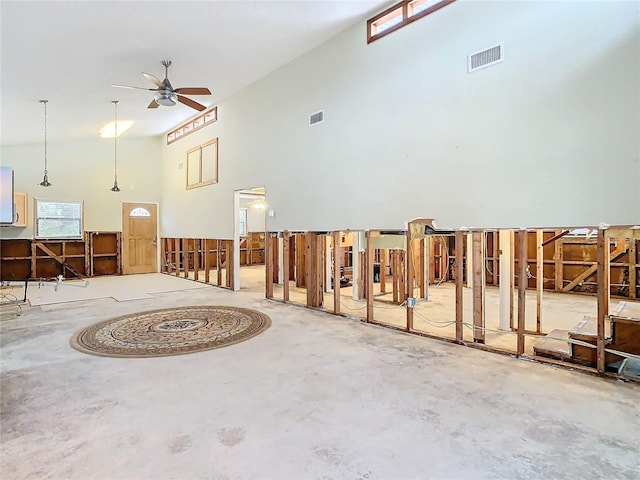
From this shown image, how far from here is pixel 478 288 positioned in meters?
4.20

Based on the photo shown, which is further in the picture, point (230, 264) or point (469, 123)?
point (230, 264)

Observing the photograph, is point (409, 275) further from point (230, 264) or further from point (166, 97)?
point (230, 264)

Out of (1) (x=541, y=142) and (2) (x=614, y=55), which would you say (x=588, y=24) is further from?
(1) (x=541, y=142)

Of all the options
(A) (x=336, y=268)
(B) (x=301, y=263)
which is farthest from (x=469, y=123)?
(B) (x=301, y=263)

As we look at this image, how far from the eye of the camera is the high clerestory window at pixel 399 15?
442 centimetres

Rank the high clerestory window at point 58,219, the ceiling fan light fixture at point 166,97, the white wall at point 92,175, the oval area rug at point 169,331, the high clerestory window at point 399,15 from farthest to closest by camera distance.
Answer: the high clerestory window at point 58,219
the white wall at point 92,175
the ceiling fan light fixture at point 166,97
the high clerestory window at point 399,15
the oval area rug at point 169,331

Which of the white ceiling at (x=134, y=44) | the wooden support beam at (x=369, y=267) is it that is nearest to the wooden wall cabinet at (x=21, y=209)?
the white ceiling at (x=134, y=44)

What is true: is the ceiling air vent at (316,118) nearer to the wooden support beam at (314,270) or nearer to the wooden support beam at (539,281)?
the wooden support beam at (314,270)

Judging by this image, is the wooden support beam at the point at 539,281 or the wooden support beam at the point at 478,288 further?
the wooden support beam at the point at 539,281

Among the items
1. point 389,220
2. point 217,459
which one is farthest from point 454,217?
point 217,459

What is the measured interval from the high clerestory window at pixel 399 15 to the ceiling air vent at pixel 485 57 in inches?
30.3

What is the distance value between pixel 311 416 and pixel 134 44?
5.26m

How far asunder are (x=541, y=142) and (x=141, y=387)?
447 centimetres

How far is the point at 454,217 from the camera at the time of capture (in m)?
4.27
